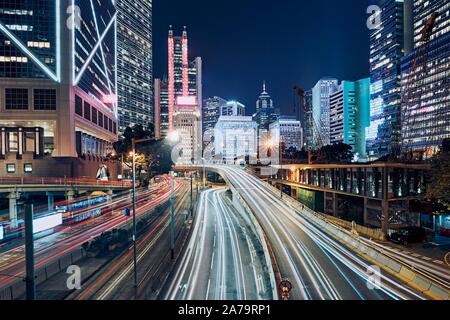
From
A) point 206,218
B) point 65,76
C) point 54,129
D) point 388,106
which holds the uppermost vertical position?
point 388,106

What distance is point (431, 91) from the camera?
113688 mm

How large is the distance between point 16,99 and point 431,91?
156896 mm

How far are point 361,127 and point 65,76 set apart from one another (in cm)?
20513

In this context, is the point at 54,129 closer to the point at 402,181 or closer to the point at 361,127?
the point at 402,181

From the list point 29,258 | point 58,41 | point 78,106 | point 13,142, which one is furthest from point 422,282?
point 58,41

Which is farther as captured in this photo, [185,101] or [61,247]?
[185,101]

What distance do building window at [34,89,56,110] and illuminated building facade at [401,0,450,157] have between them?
394 feet

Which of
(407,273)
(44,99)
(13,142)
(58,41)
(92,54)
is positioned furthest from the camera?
(92,54)

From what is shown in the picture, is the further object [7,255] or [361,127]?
[361,127]

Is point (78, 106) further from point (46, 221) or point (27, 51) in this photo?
point (46, 221)

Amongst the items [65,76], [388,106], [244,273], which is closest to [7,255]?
[244,273]

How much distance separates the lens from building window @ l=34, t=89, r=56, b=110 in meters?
57.0
